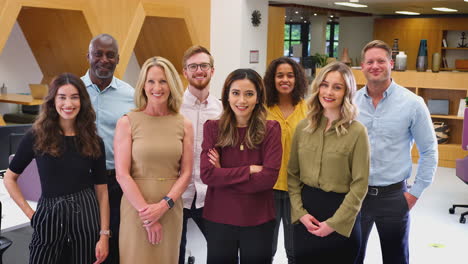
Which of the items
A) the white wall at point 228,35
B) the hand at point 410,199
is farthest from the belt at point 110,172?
the white wall at point 228,35

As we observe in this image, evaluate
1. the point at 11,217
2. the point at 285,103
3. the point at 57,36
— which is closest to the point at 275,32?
the point at 57,36

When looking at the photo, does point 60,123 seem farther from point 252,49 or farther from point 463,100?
point 463,100

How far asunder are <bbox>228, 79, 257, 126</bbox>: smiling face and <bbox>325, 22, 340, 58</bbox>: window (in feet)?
48.9

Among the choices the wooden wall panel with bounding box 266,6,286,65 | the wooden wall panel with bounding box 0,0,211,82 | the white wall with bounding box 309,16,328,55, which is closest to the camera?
the wooden wall panel with bounding box 0,0,211,82

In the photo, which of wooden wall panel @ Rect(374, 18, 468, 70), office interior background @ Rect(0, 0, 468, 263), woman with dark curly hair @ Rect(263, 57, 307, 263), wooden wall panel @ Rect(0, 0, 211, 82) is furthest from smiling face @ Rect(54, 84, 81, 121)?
wooden wall panel @ Rect(374, 18, 468, 70)

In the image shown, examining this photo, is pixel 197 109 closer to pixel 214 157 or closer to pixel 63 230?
pixel 214 157

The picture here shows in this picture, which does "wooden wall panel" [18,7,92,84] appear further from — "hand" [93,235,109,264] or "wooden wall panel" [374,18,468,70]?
"wooden wall panel" [374,18,468,70]

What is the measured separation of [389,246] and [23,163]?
6.91ft

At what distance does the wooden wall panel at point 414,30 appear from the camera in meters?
14.0

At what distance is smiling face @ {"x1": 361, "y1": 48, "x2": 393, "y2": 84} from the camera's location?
10.3 feet

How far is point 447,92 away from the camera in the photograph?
8.51 metres

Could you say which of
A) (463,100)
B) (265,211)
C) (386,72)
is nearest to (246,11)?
(463,100)

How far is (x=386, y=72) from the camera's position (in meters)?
3.15

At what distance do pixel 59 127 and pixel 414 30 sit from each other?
518 inches
